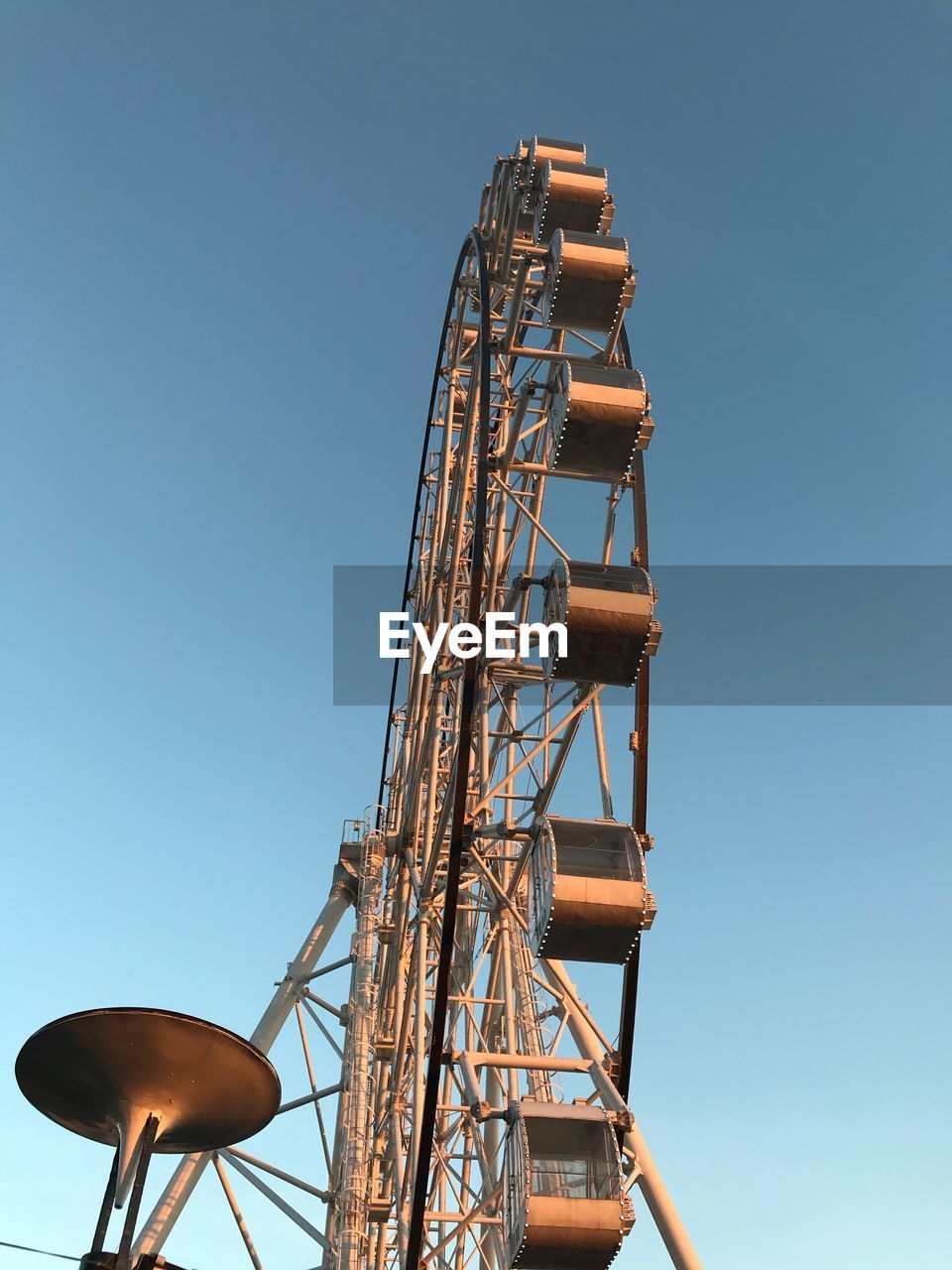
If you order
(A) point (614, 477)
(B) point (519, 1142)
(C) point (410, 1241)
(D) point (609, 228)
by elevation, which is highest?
(D) point (609, 228)

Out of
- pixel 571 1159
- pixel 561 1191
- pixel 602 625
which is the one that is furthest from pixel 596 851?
pixel 561 1191

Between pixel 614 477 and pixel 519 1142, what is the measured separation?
27.1 feet

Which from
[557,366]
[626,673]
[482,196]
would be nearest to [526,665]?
[626,673]

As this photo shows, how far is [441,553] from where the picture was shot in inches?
786

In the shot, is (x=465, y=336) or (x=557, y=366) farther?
(x=465, y=336)

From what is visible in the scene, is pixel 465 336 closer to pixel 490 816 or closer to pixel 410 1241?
pixel 490 816

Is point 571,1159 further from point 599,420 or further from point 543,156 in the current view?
point 543,156

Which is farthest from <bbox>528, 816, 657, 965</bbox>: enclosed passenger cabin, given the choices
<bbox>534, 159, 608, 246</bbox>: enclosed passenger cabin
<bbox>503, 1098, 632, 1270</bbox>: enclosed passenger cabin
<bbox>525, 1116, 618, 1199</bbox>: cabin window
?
<bbox>534, 159, 608, 246</bbox>: enclosed passenger cabin

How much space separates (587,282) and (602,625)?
5.32m

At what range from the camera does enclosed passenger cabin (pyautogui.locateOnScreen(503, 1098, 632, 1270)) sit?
37.0 ft

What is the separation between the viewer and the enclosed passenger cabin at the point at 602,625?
14094mm

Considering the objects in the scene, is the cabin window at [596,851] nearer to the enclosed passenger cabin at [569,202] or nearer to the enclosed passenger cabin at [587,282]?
the enclosed passenger cabin at [587,282]

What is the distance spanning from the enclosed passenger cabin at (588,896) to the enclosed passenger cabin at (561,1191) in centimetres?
176

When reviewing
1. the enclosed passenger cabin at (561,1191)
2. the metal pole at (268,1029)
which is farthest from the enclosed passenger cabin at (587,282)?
the metal pole at (268,1029)
